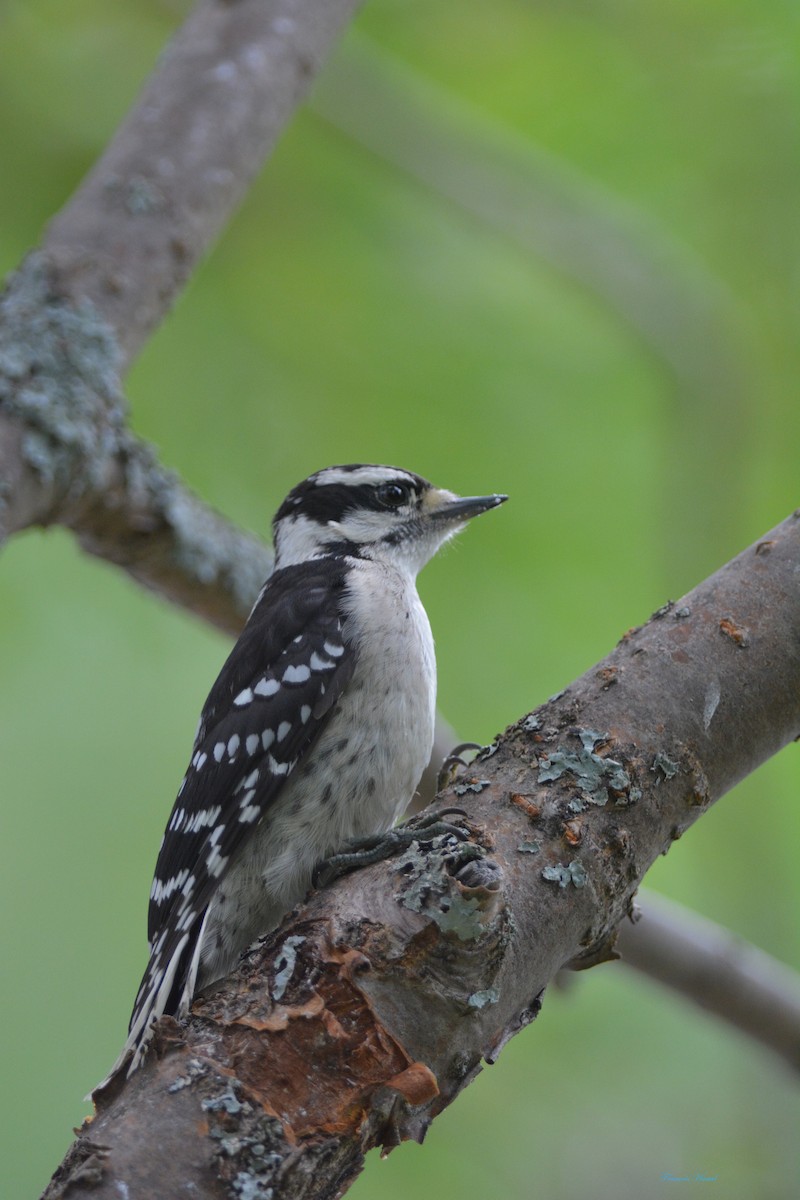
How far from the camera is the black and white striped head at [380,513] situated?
2857 mm

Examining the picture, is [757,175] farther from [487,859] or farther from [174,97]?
[487,859]

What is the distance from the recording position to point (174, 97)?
3166 millimetres

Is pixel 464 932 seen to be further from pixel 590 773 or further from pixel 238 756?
pixel 238 756

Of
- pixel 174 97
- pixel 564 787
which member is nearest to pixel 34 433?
pixel 174 97

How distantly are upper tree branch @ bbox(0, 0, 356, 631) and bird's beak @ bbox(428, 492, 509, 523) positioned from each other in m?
0.50

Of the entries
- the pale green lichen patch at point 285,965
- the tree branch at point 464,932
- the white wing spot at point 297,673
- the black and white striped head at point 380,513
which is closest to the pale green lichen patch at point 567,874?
the tree branch at point 464,932

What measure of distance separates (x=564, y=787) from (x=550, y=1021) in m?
2.54

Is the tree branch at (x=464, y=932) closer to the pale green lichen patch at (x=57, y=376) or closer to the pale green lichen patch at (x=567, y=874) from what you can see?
the pale green lichen patch at (x=567, y=874)

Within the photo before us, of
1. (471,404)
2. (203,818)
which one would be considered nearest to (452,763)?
(203,818)

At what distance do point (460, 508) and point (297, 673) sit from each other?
0.77 meters

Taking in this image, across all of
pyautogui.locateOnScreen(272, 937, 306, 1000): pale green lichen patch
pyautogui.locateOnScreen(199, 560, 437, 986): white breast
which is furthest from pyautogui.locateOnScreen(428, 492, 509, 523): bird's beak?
pyautogui.locateOnScreen(272, 937, 306, 1000): pale green lichen patch

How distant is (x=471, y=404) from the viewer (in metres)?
3.63

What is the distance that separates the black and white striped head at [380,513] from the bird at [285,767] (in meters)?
0.31

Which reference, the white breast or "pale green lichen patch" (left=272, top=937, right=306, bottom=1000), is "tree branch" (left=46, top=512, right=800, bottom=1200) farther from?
the white breast
